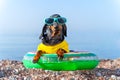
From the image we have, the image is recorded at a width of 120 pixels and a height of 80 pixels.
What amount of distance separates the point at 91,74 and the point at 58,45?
5.04ft

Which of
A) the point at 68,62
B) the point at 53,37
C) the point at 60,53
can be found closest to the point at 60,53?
the point at 60,53

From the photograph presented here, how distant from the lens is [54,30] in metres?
14.8

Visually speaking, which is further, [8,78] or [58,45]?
[58,45]

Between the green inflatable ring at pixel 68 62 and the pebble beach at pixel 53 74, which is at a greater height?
the green inflatable ring at pixel 68 62

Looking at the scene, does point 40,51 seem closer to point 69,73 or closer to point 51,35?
point 51,35

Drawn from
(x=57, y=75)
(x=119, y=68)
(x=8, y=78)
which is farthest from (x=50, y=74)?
(x=119, y=68)

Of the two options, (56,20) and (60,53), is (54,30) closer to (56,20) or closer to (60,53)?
(56,20)

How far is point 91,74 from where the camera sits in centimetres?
1392

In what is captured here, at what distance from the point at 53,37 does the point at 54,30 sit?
241 millimetres

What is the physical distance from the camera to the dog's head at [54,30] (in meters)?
14.8

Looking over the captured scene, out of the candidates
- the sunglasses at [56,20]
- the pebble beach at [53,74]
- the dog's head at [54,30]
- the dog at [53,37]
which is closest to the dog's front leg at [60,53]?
the dog at [53,37]

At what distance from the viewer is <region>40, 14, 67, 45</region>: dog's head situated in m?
14.8

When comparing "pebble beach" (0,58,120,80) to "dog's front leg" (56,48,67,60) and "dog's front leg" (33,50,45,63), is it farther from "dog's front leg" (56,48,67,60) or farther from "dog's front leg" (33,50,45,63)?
"dog's front leg" (56,48,67,60)

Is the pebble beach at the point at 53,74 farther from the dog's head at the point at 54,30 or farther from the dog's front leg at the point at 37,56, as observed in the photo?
the dog's head at the point at 54,30
